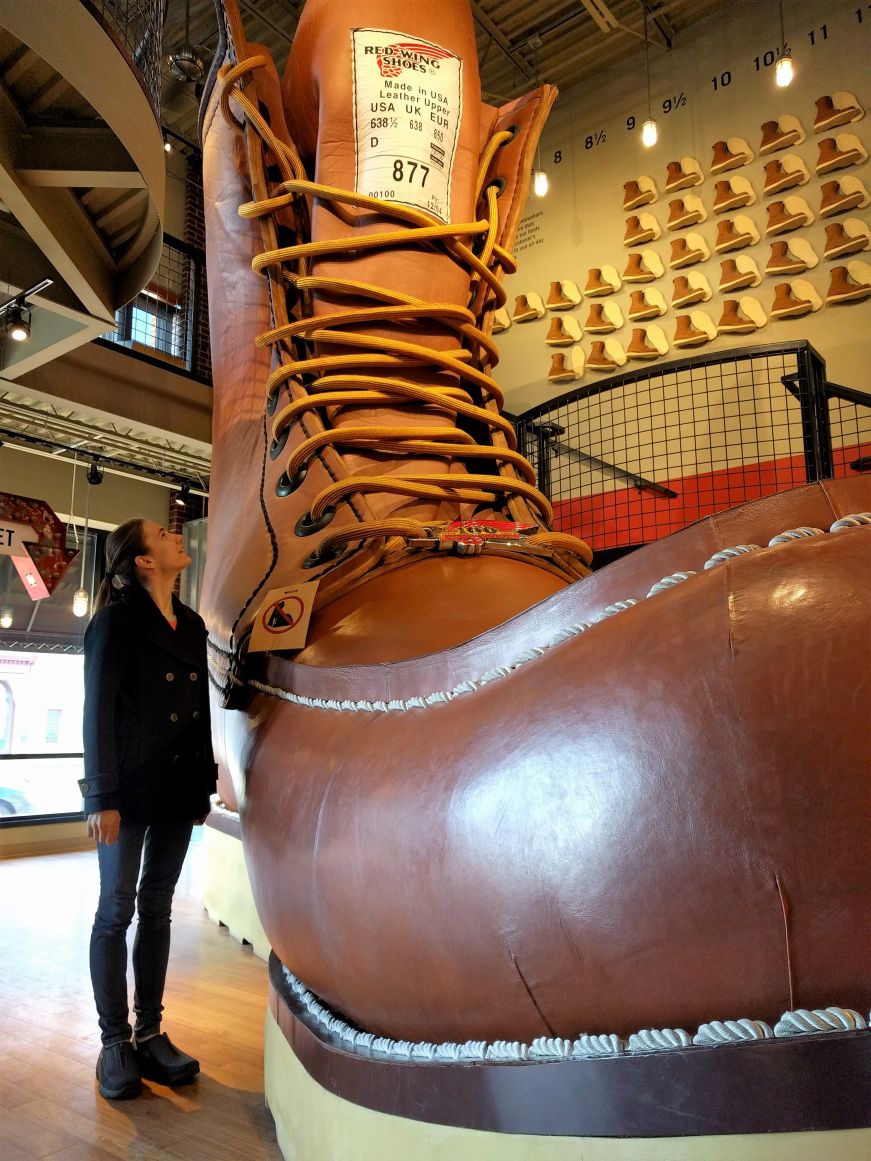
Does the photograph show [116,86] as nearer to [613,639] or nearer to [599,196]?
[613,639]

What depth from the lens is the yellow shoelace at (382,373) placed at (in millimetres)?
904

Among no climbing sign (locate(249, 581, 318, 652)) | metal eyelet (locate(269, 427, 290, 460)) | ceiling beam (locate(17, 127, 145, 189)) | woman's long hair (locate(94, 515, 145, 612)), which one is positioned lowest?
no climbing sign (locate(249, 581, 318, 652))

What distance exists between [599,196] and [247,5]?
262 cm

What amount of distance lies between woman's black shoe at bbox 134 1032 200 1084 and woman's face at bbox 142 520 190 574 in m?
0.80

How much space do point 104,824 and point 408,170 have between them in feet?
3.33

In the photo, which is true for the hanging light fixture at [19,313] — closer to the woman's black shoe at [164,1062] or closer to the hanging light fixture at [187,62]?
the hanging light fixture at [187,62]

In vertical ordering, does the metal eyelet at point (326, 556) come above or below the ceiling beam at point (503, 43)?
below

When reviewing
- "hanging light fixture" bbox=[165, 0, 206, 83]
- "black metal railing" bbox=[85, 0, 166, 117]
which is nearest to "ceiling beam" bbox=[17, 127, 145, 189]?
"black metal railing" bbox=[85, 0, 166, 117]

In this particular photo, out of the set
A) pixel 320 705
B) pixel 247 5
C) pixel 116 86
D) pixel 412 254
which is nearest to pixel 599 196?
pixel 247 5

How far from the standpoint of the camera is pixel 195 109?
717cm

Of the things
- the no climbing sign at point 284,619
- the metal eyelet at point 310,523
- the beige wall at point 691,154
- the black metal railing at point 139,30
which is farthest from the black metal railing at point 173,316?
the no climbing sign at point 284,619

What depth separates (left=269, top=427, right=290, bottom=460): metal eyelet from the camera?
100 cm

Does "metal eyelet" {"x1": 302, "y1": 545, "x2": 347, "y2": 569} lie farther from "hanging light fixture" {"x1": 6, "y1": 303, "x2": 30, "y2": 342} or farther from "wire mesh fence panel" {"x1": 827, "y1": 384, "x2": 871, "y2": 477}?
"hanging light fixture" {"x1": 6, "y1": 303, "x2": 30, "y2": 342}

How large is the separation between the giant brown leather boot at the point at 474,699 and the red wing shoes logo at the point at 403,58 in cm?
11
